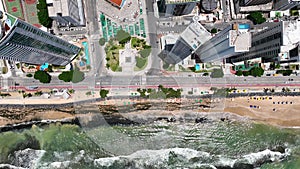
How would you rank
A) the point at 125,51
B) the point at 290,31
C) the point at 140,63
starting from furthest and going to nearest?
the point at 125,51, the point at 140,63, the point at 290,31

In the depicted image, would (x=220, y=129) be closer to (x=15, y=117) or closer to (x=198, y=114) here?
(x=198, y=114)

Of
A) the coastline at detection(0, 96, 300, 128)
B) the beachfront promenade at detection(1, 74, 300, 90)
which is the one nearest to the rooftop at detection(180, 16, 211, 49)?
the beachfront promenade at detection(1, 74, 300, 90)

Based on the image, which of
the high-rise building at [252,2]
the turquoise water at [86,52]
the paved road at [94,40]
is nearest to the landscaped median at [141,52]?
the paved road at [94,40]

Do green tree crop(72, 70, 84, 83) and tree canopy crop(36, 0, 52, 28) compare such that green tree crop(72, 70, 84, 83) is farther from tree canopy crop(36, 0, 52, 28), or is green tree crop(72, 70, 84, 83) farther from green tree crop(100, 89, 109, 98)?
tree canopy crop(36, 0, 52, 28)

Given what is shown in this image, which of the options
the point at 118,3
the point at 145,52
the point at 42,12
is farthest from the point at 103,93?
the point at 42,12

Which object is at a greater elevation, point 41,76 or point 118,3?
point 118,3

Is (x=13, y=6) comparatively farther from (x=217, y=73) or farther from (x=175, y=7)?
(x=217, y=73)

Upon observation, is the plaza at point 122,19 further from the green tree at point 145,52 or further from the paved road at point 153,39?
the green tree at point 145,52
